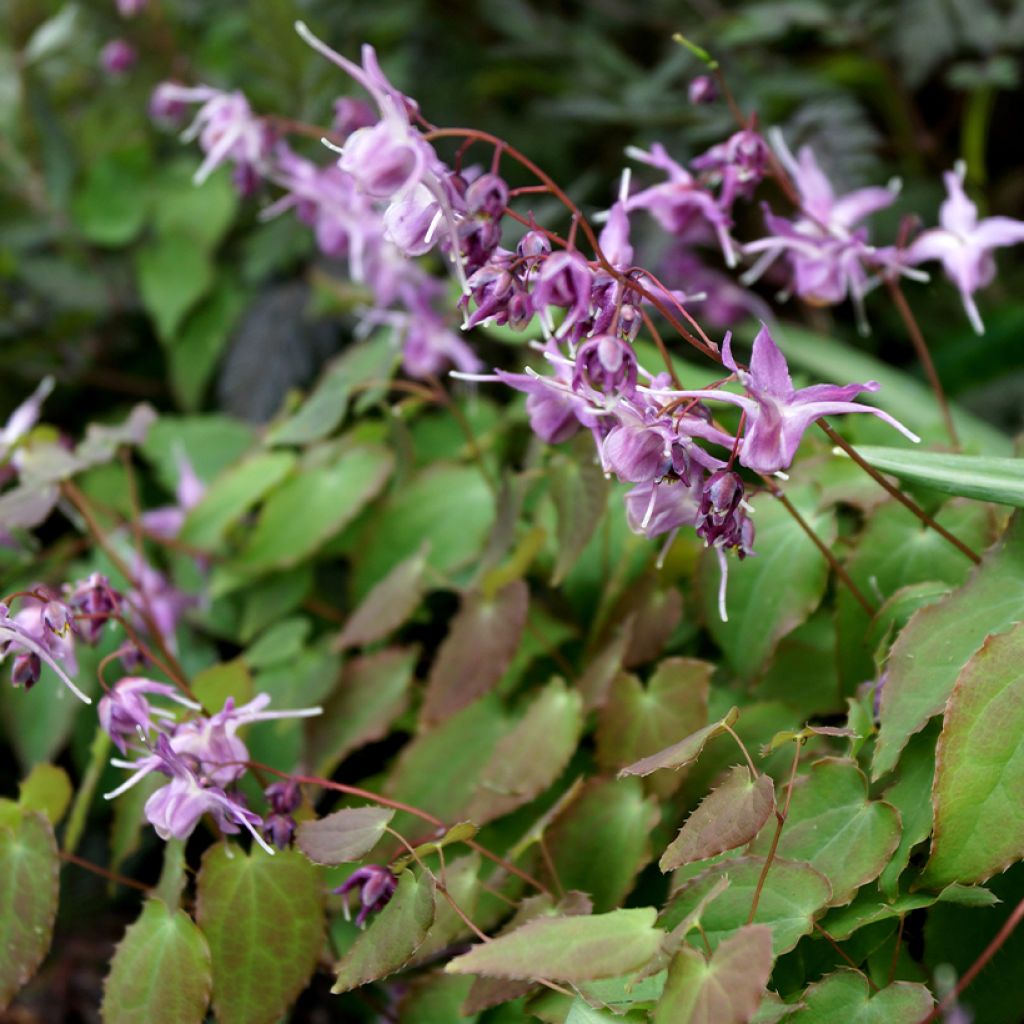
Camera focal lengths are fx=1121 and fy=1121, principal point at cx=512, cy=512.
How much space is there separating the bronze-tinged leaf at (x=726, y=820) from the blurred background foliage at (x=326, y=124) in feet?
2.77

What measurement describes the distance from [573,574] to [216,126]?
1.69 feet

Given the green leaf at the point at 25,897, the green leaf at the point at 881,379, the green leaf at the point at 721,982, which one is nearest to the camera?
the green leaf at the point at 721,982

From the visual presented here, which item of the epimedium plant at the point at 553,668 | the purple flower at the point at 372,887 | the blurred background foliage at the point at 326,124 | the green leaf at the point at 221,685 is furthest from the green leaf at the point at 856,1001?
the blurred background foliage at the point at 326,124

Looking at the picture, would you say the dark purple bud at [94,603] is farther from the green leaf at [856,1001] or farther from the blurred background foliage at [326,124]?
the blurred background foliage at [326,124]

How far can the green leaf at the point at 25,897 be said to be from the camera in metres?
0.68

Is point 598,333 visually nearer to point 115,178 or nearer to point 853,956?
point 853,956

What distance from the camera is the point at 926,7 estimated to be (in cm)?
144

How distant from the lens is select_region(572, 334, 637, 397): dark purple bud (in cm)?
49

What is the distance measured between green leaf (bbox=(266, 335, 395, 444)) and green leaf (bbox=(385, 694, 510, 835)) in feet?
0.98

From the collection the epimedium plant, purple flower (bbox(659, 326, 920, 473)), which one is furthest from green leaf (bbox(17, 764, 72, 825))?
purple flower (bbox(659, 326, 920, 473))

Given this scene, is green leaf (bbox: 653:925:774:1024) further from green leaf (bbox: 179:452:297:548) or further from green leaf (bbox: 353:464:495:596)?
green leaf (bbox: 179:452:297:548)

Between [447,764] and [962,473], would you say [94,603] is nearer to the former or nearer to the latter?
[447,764]

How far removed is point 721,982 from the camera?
0.47 metres

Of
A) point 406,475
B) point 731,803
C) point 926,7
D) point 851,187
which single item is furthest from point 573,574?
point 926,7
